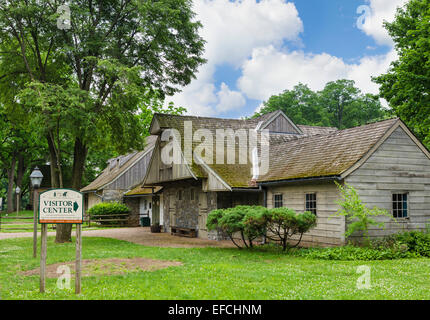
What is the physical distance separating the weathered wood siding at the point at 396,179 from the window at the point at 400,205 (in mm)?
147

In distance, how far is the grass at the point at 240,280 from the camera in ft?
27.2

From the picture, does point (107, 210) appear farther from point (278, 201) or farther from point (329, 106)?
point (329, 106)

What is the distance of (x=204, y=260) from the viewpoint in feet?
44.9

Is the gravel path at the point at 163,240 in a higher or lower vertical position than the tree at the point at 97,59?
lower

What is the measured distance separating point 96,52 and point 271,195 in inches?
422

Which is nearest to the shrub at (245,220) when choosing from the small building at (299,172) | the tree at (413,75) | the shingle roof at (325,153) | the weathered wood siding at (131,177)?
the small building at (299,172)

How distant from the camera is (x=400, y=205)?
53.6 feet

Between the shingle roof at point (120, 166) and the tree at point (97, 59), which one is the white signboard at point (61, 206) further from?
the shingle roof at point (120, 166)

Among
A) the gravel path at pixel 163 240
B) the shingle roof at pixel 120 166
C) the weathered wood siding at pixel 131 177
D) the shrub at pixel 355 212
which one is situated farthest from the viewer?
the shingle roof at pixel 120 166

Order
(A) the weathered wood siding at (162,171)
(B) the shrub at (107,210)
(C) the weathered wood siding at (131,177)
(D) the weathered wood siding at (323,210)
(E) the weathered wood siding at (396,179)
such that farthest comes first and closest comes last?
1. (C) the weathered wood siding at (131,177)
2. (B) the shrub at (107,210)
3. (A) the weathered wood siding at (162,171)
4. (E) the weathered wood siding at (396,179)
5. (D) the weathered wood siding at (323,210)

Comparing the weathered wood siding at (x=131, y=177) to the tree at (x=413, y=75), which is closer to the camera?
the tree at (x=413, y=75)

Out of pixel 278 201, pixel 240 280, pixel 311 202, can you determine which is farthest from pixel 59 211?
pixel 278 201

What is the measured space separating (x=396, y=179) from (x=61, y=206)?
497 inches
